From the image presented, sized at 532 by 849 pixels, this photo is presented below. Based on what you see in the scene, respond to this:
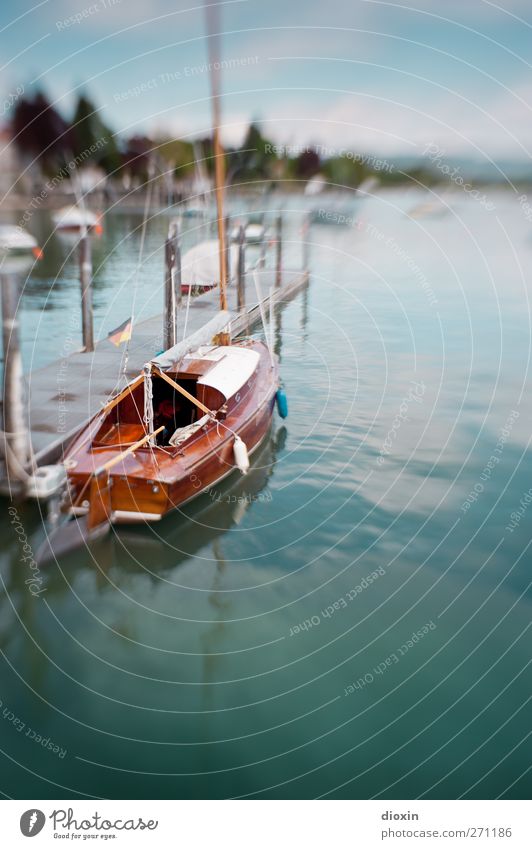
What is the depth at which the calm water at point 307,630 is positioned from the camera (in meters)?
9.55

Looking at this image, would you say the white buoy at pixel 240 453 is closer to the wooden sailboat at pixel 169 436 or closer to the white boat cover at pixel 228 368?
A: the wooden sailboat at pixel 169 436

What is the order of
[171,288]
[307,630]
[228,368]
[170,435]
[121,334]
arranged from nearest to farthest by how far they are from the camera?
[307,630]
[121,334]
[170,435]
[228,368]
[171,288]

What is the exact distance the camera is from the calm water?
9.55 meters

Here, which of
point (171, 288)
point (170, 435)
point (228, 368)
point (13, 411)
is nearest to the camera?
point (13, 411)

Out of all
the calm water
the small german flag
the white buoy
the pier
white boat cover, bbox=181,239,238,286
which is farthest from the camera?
white boat cover, bbox=181,239,238,286

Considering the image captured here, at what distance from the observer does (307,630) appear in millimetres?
12141

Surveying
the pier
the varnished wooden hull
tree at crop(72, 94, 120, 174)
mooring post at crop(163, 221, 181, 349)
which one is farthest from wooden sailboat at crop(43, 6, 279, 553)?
tree at crop(72, 94, 120, 174)

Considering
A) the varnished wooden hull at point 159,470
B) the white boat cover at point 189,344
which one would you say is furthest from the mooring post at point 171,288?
the varnished wooden hull at point 159,470

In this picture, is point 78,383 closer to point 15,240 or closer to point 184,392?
point 184,392

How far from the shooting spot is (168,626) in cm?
1212

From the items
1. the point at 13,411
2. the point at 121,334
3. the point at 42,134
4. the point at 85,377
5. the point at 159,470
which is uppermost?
the point at 42,134

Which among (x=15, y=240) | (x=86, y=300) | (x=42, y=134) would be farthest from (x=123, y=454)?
(x=42, y=134)

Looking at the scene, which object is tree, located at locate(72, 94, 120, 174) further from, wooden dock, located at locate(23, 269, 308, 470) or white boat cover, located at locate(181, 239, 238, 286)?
wooden dock, located at locate(23, 269, 308, 470)

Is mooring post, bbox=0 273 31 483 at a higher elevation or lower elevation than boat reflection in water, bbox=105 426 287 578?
higher
